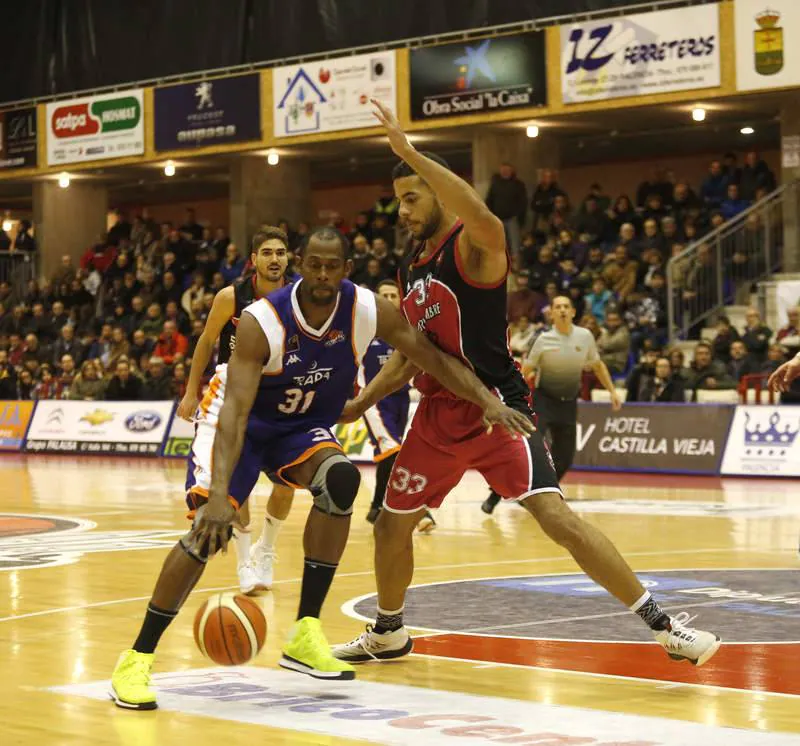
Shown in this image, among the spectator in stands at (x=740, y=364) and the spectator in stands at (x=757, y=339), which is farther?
the spectator in stands at (x=757, y=339)

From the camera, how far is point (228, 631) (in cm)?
629

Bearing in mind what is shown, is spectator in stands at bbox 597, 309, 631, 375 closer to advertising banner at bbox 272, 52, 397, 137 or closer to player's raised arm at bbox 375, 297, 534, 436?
advertising banner at bbox 272, 52, 397, 137

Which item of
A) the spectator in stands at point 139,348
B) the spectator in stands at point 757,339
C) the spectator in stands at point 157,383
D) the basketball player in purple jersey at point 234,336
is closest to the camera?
the basketball player in purple jersey at point 234,336

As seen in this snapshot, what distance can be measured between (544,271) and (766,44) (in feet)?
16.7

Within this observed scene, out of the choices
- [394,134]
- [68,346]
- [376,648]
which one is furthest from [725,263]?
[394,134]

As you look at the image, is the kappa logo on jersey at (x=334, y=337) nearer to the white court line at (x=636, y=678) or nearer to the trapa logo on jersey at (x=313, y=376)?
the trapa logo on jersey at (x=313, y=376)

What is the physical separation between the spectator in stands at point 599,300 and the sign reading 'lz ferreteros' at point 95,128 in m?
12.6

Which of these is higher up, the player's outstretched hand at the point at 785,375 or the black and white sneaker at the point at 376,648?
the player's outstretched hand at the point at 785,375

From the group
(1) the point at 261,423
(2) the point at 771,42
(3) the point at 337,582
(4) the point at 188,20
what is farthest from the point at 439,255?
(4) the point at 188,20

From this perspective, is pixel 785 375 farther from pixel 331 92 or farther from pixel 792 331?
pixel 331 92

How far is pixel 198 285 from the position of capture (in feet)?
105

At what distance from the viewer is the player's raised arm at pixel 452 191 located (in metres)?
6.46

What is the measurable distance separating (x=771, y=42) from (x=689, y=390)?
6.44 m

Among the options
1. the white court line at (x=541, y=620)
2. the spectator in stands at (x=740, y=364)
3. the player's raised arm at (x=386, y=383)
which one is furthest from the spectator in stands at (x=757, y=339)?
the player's raised arm at (x=386, y=383)
